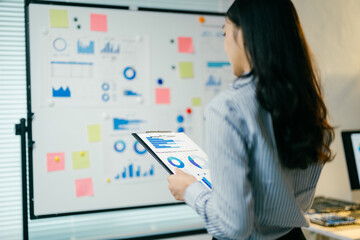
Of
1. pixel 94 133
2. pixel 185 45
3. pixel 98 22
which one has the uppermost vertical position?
pixel 98 22

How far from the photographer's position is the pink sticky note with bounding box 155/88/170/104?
1934 mm

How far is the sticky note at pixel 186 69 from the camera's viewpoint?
78.6 inches

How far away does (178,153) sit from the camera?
1013mm

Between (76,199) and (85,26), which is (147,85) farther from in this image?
(76,199)

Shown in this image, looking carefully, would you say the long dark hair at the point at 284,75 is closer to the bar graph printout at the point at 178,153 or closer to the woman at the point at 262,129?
the woman at the point at 262,129

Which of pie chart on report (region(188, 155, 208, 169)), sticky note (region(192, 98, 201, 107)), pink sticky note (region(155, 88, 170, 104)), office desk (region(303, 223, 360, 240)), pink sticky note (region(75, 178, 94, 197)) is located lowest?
office desk (region(303, 223, 360, 240))

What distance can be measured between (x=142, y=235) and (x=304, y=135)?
143 centimetres

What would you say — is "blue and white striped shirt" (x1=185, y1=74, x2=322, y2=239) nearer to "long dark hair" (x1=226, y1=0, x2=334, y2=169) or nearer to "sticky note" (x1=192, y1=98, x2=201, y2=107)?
"long dark hair" (x1=226, y1=0, x2=334, y2=169)

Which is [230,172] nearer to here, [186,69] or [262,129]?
[262,129]

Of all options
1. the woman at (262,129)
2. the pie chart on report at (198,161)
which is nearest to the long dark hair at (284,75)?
the woman at (262,129)

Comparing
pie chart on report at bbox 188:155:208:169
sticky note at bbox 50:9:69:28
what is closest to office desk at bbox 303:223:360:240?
pie chart on report at bbox 188:155:208:169

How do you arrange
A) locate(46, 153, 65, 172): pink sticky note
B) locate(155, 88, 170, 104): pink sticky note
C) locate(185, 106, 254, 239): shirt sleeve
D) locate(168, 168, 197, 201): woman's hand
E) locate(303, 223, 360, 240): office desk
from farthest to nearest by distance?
1. locate(155, 88, 170, 104): pink sticky note
2. locate(46, 153, 65, 172): pink sticky note
3. locate(303, 223, 360, 240): office desk
4. locate(168, 168, 197, 201): woman's hand
5. locate(185, 106, 254, 239): shirt sleeve

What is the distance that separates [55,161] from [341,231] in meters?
1.46

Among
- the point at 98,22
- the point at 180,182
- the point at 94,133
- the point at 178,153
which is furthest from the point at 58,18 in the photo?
the point at 180,182
